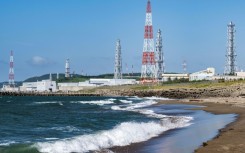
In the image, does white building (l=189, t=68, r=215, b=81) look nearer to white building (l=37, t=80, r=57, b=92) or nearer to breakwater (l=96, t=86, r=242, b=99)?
breakwater (l=96, t=86, r=242, b=99)

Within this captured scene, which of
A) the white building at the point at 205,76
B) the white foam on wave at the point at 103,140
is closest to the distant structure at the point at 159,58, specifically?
the white building at the point at 205,76

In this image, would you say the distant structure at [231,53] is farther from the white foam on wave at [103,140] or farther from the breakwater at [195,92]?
the white foam on wave at [103,140]

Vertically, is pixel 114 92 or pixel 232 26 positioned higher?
pixel 232 26

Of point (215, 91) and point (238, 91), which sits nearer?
point (238, 91)

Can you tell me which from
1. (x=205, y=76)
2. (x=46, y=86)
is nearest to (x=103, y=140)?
(x=205, y=76)

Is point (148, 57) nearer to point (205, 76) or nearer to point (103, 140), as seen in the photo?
point (205, 76)

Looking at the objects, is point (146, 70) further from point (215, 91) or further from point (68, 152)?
point (68, 152)

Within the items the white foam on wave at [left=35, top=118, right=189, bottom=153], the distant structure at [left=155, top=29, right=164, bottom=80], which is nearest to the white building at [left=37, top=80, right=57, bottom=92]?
the distant structure at [left=155, top=29, right=164, bottom=80]

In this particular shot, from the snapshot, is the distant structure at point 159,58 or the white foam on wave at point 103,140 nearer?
the white foam on wave at point 103,140

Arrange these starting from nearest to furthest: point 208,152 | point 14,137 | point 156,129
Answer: point 208,152
point 14,137
point 156,129

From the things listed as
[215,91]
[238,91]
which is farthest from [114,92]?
[238,91]

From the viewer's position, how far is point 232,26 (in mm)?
155625

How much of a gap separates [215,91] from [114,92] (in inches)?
2452

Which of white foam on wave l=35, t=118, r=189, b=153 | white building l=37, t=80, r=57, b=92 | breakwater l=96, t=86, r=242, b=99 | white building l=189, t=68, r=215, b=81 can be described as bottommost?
white foam on wave l=35, t=118, r=189, b=153
